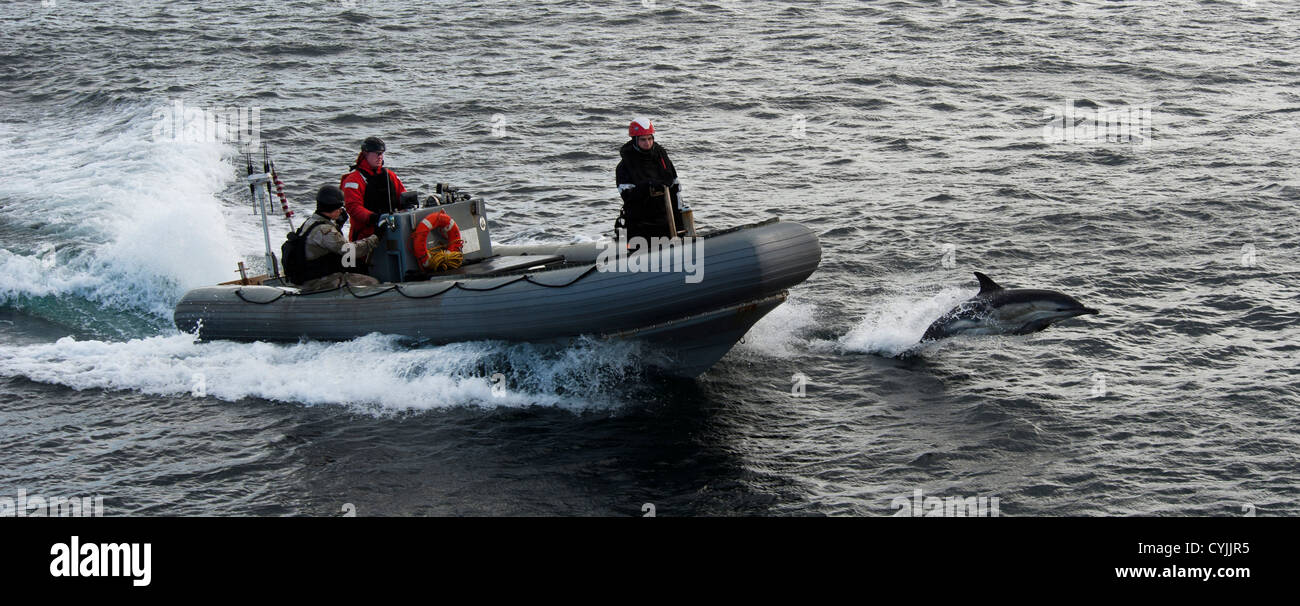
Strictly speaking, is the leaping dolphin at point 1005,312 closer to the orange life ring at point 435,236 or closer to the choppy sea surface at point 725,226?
the choppy sea surface at point 725,226

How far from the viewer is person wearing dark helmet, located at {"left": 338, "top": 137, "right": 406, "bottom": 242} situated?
11.1 meters

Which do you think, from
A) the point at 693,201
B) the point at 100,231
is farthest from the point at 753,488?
the point at 100,231

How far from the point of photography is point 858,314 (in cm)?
1177

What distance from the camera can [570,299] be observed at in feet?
32.1

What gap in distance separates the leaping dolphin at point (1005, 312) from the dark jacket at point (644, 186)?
2.54 metres

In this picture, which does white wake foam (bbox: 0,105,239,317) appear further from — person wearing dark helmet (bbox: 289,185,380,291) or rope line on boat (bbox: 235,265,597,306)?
person wearing dark helmet (bbox: 289,185,380,291)

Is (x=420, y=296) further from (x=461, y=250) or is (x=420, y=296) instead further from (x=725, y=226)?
(x=725, y=226)

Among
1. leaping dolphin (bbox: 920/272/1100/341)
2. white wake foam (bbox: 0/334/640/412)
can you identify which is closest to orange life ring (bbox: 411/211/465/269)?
white wake foam (bbox: 0/334/640/412)

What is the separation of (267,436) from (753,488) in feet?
12.8

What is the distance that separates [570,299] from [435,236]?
6.96 ft

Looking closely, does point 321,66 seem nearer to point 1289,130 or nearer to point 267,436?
point 267,436

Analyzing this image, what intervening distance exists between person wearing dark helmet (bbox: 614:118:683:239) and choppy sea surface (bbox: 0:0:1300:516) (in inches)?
46.4

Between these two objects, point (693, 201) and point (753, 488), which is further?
point (693, 201)

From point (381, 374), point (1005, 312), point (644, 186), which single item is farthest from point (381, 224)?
point (1005, 312)
